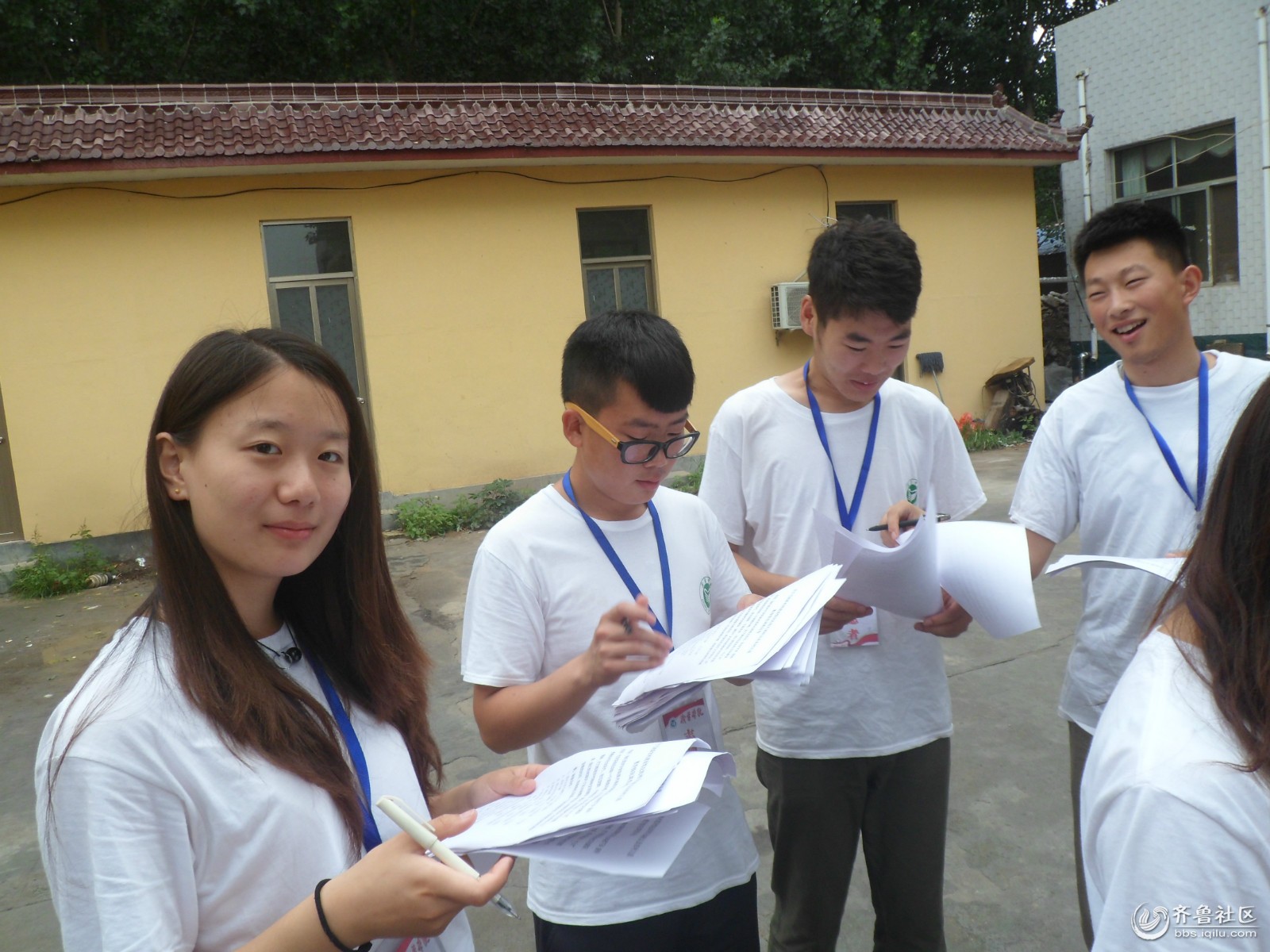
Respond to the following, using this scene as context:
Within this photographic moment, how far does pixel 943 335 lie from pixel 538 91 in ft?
18.1

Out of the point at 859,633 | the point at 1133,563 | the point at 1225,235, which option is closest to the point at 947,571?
the point at 859,633

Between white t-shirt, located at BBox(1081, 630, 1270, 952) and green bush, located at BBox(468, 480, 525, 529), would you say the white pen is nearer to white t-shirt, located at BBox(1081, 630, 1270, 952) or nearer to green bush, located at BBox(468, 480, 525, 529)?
white t-shirt, located at BBox(1081, 630, 1270, 952)

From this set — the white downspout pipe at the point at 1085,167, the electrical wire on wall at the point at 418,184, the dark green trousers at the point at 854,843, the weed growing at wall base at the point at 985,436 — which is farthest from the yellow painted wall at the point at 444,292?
the dark green trousers at the point at 854,843

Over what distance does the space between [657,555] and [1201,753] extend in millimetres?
1007

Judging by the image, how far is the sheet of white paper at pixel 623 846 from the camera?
3.21ft

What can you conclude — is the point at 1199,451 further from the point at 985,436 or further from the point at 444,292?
the point at 985,436

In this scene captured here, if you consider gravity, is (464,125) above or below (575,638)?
above

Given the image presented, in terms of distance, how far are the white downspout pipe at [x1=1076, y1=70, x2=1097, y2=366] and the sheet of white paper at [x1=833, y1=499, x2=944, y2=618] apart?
441 inches

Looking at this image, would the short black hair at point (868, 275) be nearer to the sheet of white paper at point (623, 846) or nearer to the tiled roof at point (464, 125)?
the sheet of white paper at point (623, 846)

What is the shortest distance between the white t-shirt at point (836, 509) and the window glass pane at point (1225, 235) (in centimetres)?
1037

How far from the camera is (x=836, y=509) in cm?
200

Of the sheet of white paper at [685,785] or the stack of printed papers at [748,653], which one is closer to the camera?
the sheet of white paper at [685,785]

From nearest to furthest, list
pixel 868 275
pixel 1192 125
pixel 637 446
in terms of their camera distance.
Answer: pixel 637 446 → pixel 868 275 → pixel 1192 125

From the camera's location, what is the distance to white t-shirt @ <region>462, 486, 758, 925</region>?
4.89 feet
